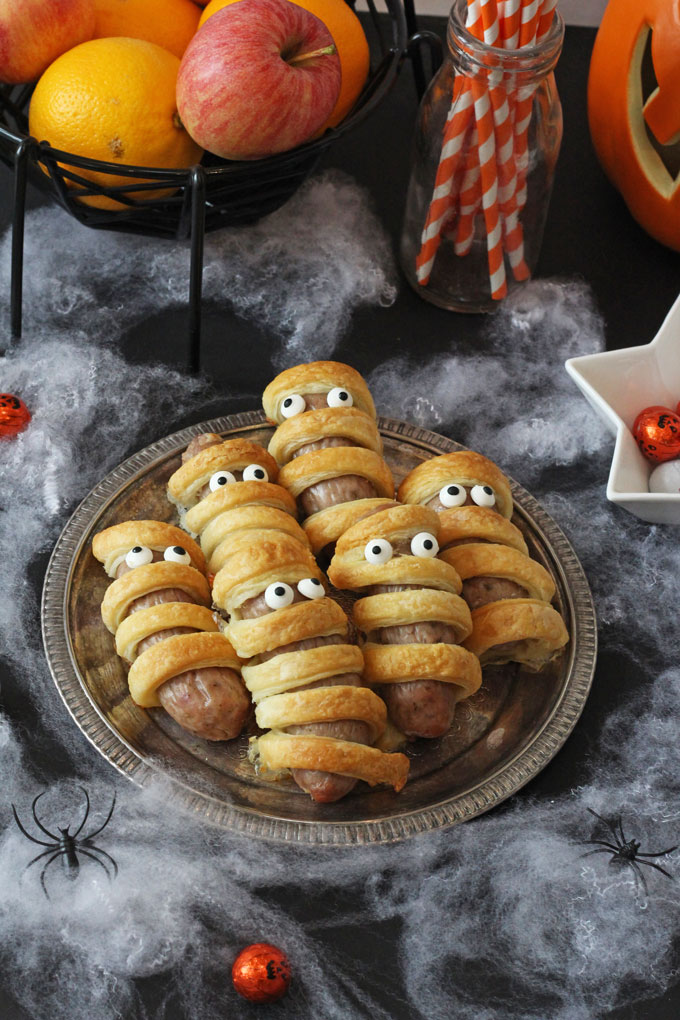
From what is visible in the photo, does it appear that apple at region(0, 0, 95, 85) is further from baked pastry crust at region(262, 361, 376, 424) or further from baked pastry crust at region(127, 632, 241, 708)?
baked pastry crust at region(127, 632, 241, 708)

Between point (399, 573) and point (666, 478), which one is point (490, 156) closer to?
point (666, 478)

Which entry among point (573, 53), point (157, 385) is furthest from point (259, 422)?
point (573, 53)

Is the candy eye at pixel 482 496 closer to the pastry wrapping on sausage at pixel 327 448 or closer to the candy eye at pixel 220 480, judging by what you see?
the pastry wrapping on sausage at pixel 327 448

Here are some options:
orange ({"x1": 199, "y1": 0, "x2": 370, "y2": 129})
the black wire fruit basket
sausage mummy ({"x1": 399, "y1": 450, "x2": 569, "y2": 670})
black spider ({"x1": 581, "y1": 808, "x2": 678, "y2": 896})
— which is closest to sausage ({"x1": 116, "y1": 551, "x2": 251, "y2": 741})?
sausage mummy ({"x1": 399, "y1": 450, "x2": 569, "y2": 670})

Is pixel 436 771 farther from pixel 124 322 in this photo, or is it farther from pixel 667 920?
pixel 124 322

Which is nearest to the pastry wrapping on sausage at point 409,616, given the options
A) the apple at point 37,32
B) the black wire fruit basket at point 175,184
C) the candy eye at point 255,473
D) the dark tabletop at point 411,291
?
the candy eye at point 255,473

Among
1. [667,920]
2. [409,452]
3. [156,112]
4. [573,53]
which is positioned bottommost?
[667,920]

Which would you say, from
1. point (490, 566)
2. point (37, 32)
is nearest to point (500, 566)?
point (490, 566)
